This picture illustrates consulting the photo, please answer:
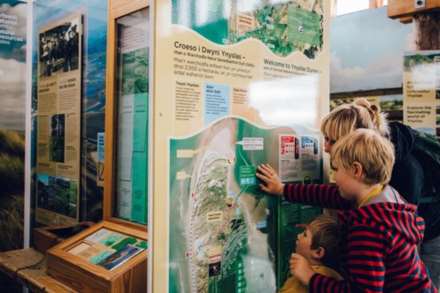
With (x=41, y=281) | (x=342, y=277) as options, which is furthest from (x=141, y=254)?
(x=342, y=277)

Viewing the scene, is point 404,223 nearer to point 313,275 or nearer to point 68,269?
point 313,275

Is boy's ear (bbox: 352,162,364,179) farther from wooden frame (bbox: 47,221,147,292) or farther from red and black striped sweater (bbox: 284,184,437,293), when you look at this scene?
wooden frame (bbox: 47,221,147,292)

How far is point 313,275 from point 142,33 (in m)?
1.37

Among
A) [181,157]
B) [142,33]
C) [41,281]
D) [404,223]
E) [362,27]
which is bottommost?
[41,281]

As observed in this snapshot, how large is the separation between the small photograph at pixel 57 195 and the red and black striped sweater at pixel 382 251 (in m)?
1.68

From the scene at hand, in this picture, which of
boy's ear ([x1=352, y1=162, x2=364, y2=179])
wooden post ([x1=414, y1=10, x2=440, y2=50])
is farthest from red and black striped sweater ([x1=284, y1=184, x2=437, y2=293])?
wooden post ([x1=414, y1=10, x2=440, y2=50])

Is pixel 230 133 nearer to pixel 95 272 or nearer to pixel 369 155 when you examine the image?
pixel 369 155

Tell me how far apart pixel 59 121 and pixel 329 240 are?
190cm

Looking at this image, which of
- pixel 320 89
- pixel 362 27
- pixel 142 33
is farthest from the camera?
pixel 362 27

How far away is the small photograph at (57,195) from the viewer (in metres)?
2.71

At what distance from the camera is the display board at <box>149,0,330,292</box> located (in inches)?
62.4

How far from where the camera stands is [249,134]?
192cm

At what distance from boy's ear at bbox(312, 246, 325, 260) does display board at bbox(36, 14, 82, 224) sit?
61.6 inches

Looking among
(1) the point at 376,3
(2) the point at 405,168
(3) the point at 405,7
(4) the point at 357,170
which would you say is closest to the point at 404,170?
(2) the point at 405,168
